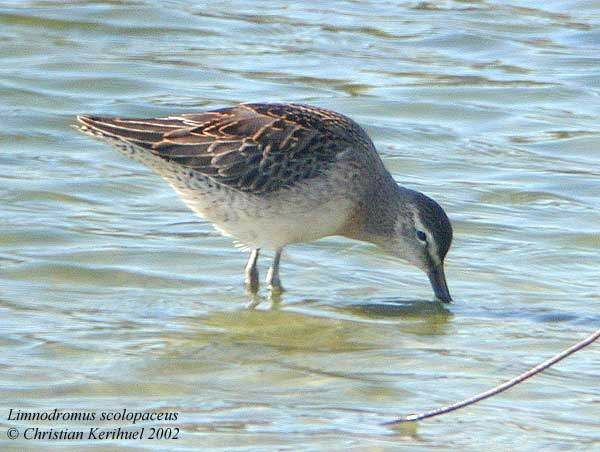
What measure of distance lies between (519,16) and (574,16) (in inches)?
19.7

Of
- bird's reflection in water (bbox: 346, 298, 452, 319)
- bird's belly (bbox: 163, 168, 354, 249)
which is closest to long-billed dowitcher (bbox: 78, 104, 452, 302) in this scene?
bird's belly (bbox: 163, 168, 354, 249)

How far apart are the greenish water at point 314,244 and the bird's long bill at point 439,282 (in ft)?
0.26

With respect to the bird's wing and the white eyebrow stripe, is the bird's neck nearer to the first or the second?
the white eyebrow stripe

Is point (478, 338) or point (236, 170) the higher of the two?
point (236, 170)

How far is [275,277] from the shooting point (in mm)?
7992

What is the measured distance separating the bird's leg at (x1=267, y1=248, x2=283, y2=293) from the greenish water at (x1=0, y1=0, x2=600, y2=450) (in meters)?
0.07

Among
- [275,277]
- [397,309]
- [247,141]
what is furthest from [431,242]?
[247,141]

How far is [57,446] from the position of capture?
5.53 meters

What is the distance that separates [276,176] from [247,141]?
27 cm

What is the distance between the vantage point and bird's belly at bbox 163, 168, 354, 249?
25.7 feet

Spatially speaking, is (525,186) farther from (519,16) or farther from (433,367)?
(519,16)

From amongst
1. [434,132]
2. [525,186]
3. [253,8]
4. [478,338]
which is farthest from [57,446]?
[253,8]

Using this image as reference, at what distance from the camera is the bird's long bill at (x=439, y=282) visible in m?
7.90

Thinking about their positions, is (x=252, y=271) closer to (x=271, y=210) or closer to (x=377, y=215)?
(x=271, y=210)
